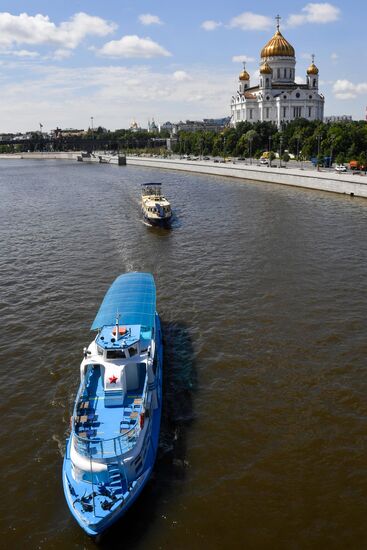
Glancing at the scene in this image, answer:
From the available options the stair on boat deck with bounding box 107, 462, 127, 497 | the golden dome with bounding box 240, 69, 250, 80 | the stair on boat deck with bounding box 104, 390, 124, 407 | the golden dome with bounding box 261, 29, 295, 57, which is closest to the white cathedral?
the golden dome with bounding box 261, 29, 295, 57

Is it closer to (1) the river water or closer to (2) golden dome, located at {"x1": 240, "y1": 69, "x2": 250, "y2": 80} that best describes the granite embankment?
(1) the river water

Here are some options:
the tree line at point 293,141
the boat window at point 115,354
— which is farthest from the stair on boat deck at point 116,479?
the tree line at point 293,141

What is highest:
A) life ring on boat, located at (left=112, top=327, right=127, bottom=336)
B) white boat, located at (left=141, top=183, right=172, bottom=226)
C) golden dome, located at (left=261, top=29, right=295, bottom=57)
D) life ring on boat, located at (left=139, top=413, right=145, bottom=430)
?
golden dome, located at (left=261, top=29, right=295, bottom=57)

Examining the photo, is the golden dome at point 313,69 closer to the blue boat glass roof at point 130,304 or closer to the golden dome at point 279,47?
the golden dome at point 279,47

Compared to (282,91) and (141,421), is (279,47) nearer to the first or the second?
A: (282,91)

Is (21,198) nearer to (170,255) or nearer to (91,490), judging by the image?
(170,255)
